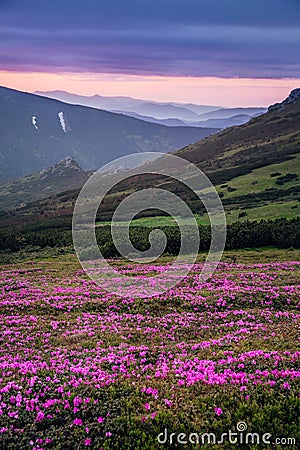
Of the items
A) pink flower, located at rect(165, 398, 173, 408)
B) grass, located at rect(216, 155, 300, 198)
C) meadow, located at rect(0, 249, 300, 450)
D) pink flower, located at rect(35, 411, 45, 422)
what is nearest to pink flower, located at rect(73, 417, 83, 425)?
meadow, located at rect(0, 249, 300, 450)

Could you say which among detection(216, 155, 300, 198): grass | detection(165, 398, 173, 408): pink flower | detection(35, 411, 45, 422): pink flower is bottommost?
detection(165, 398, 173, 408): pink flower

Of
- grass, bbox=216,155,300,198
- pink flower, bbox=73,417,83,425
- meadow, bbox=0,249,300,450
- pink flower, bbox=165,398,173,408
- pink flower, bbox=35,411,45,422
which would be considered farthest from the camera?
grass, bbox=216,155,300,198

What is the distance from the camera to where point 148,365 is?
16.1 m

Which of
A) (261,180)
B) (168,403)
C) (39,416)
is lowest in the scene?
(168,403)

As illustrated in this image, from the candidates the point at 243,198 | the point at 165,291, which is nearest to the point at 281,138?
the point at 243,198

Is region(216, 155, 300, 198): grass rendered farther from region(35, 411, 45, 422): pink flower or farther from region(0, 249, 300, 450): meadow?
region(35, 411, 45, 422): pink flower

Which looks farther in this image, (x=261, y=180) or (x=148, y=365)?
(x=261, y=180)

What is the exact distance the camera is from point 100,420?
1211cm

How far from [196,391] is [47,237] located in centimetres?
5619

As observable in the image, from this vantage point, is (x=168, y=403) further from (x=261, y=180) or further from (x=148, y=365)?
(x=261, y=180)

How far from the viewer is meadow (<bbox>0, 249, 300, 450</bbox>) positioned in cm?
1190

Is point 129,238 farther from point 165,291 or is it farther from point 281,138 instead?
point 281,138

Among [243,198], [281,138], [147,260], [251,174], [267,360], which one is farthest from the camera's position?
[281,138]

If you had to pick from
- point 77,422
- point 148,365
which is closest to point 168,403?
point 77,422
